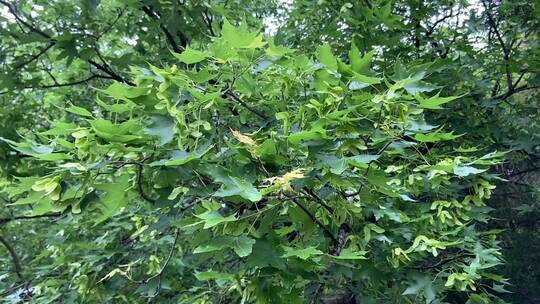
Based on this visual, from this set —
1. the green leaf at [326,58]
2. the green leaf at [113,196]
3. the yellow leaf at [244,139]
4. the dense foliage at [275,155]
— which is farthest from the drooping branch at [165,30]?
the yellow leaf at [244,139]

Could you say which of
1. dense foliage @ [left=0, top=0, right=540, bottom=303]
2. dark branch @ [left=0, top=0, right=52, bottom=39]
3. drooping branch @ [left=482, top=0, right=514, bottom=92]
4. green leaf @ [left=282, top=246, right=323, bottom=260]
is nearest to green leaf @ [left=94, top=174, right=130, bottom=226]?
dense foliage @ [left=0, top=0, right=540, bottom=303]

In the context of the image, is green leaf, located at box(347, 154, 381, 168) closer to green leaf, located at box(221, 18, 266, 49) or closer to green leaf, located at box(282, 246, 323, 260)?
green leaf, located at box(282, 246, 323, 260)

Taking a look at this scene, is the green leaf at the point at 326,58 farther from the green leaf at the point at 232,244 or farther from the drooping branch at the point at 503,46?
the drooping branch at the point at 503,46

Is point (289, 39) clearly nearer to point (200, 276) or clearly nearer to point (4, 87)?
point (4, 87)

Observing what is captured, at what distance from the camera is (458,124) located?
328cm

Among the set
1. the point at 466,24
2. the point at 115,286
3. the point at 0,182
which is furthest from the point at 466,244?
the point at 0,182

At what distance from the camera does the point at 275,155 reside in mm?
1503

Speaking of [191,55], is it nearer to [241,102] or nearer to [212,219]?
[241,102]

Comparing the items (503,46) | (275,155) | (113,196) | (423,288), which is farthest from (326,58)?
(503,46)

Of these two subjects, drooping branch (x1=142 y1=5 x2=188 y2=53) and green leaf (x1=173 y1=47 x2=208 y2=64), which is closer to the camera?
green leaf (x1=173 y1=47 x2=208 y2=64)

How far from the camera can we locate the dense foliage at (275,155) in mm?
1503

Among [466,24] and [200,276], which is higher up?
Answer: [200,276]

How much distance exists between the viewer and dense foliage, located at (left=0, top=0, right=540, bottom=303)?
1.50 metres

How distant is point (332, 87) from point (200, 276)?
0.72 metres
